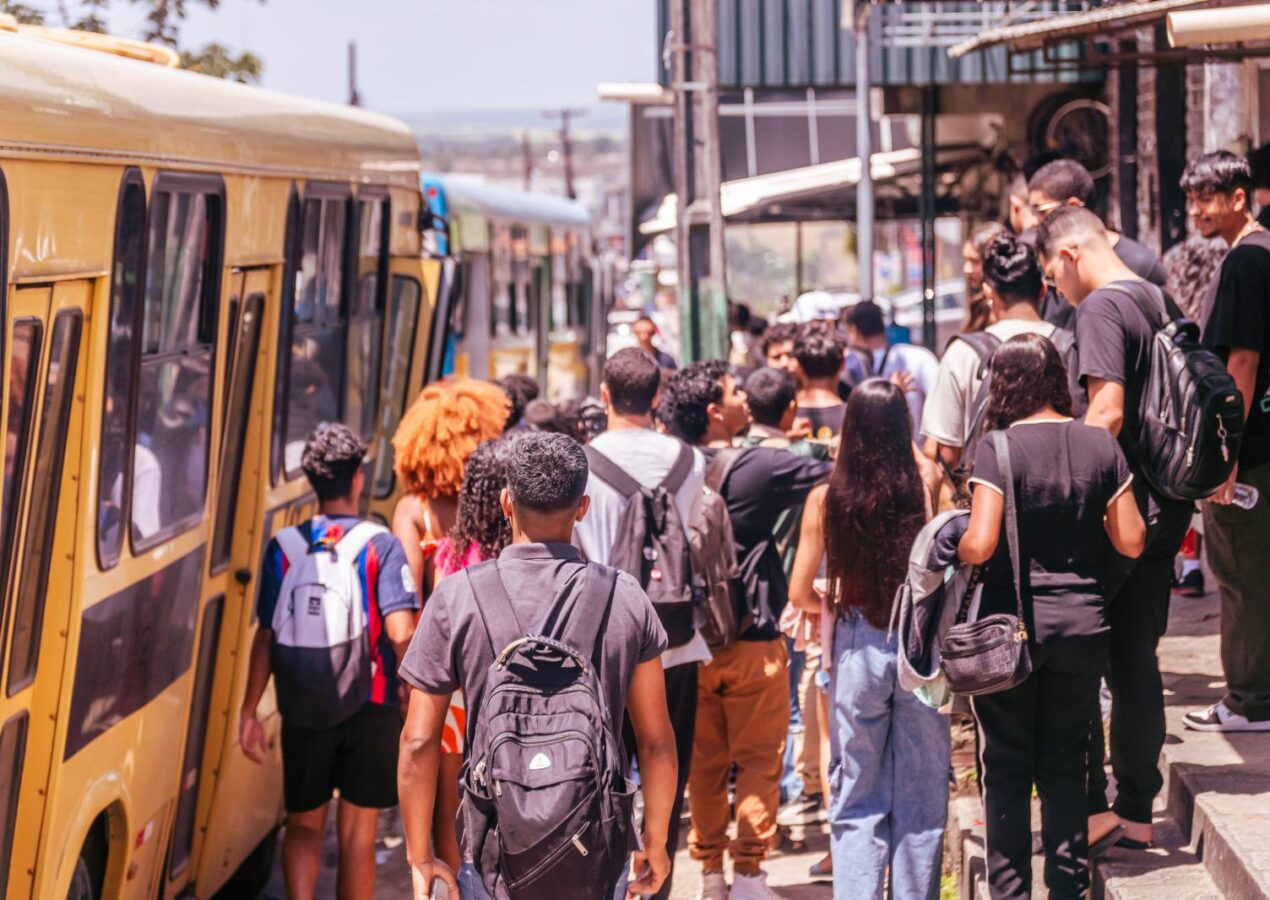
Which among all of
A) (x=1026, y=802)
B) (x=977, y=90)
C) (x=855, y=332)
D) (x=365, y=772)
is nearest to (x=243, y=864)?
(x=365, y=772)

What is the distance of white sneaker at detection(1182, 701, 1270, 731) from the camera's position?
20.6 ft

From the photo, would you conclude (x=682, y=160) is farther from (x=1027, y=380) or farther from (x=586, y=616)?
(x=586, y=616)

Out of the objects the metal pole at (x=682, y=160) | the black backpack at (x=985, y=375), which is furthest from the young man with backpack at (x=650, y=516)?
the metal pole at (x=682, y=160)

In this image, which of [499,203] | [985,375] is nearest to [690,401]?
[985,375]

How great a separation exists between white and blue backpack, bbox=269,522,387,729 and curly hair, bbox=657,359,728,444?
1.09 meters

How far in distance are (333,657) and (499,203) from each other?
11307mm

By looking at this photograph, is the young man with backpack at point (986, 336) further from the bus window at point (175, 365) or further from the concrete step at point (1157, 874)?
the bus window at point (175, 365)

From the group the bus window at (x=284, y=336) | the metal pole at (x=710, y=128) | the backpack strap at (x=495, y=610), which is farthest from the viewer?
the metal pole at (x=710, y=128)

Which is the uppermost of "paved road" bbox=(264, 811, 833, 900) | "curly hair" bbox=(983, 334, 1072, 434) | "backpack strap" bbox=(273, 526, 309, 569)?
"curly hair" bbox=(983, 334, 1072, 434)

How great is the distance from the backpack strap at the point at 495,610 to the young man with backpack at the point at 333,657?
6.11ft

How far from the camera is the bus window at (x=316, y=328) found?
24.1ft

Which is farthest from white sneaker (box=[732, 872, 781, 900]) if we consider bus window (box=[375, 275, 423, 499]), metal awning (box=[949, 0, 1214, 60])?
bus window (box=[375, 275, 423, 499])

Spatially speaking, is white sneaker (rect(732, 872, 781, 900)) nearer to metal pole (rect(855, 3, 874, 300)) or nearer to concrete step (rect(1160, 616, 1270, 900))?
concrete step (rect(1160, 616, 1270, 900))

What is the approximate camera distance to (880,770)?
5.60m
